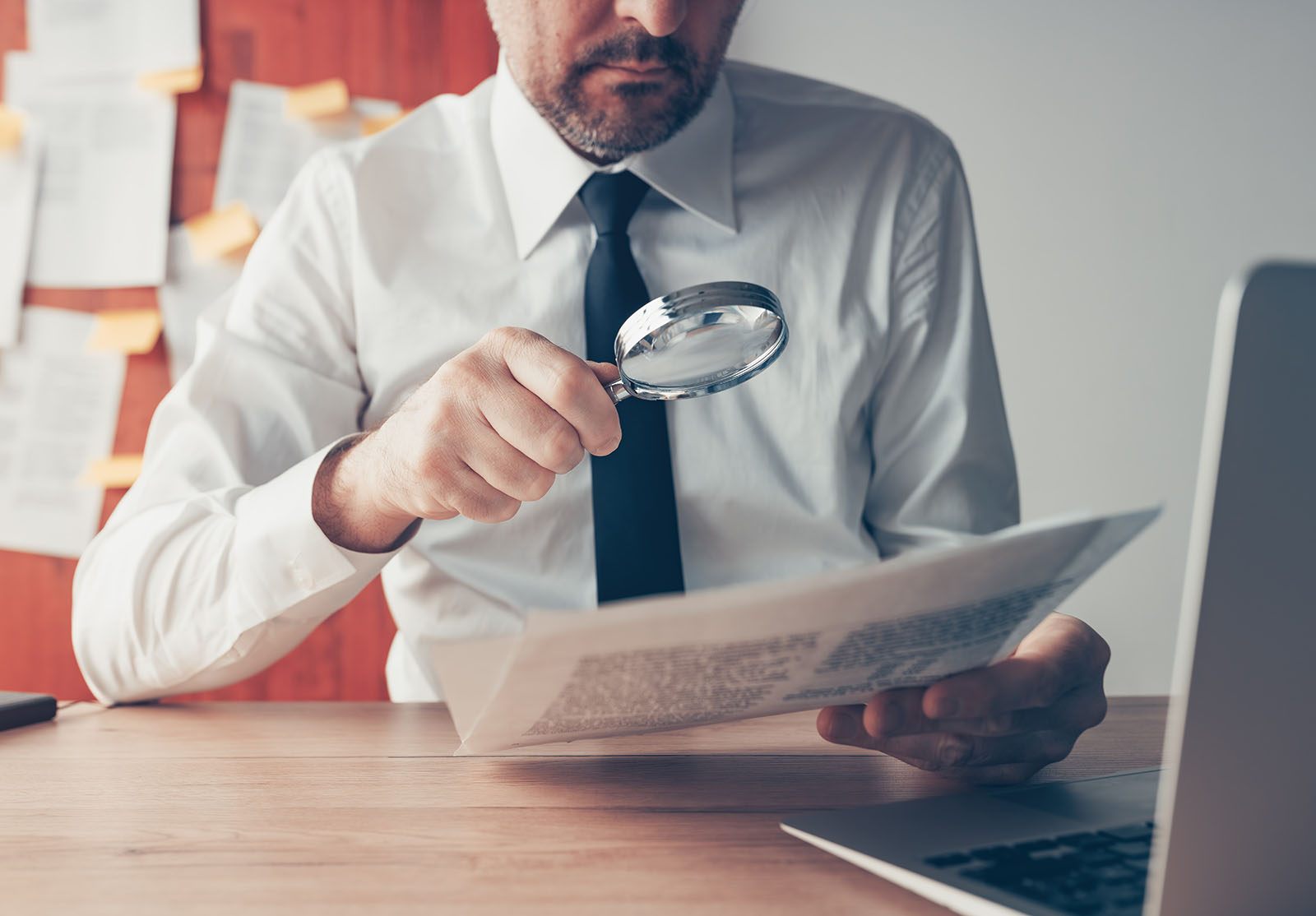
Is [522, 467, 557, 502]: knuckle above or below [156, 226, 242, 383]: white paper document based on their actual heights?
above

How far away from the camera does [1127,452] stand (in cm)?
240

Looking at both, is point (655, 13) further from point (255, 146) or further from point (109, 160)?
point (109, 160)

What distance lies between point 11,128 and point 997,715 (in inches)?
91.5

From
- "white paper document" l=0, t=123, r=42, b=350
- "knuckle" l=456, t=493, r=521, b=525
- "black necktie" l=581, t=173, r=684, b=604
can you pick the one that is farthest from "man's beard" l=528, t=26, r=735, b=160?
"white paper document" l=0, t=123, r=42, b=350

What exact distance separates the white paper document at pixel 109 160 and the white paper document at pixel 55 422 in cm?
15

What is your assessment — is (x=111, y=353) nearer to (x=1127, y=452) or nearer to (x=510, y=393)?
(x=510, y=393)

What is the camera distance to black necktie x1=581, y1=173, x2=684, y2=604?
102cm

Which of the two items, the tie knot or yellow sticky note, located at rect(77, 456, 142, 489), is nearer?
the tie knot

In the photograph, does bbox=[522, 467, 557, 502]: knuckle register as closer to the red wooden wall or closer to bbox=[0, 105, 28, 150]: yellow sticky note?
the red wooden wall

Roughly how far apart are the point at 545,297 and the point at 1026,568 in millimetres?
757

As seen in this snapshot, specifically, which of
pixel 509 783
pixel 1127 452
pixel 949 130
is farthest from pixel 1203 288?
pixel 509 783

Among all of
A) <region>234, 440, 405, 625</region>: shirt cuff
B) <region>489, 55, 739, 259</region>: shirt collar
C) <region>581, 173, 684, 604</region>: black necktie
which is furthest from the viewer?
<region>489, 55, 739, 259</region>: shirt collar

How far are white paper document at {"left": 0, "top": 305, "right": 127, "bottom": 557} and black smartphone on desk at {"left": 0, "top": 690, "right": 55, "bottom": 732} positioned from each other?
1.45 meters

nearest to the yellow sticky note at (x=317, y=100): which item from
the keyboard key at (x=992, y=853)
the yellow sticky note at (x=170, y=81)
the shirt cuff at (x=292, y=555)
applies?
the yellow sticky note at (x=170, y=81)
